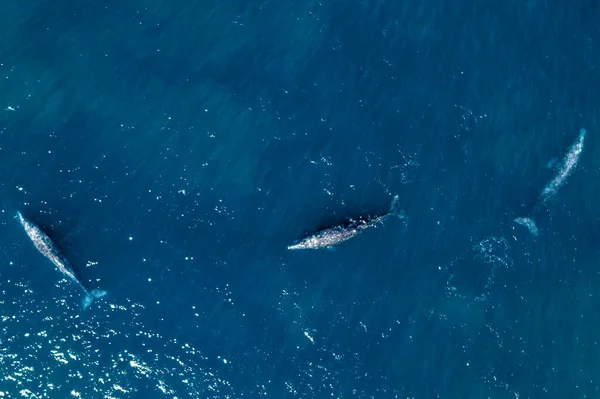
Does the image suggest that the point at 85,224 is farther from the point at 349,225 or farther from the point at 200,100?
the point at 349,225

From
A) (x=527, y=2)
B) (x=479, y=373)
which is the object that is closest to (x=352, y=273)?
(x=479, y=373)

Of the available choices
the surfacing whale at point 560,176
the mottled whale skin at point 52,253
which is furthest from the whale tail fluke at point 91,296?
the surfacing whale at point 560,176

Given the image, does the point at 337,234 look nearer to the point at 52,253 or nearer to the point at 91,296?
the point at 91,296

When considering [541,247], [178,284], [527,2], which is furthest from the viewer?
[527,2]

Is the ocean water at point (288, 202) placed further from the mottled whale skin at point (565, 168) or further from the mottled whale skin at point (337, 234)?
the mottled whale skin at point (337, 234)

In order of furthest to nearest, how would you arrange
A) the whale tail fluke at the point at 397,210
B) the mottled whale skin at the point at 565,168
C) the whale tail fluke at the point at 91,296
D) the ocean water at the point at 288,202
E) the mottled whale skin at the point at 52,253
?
the mottled whale skin at the point at 565,168, the whale tail fluke at the point at 397,210, the ocean water at the point at 288,202, the whale tail fluke at the point at 91,296, the mottled whale skin at the point at 52,253

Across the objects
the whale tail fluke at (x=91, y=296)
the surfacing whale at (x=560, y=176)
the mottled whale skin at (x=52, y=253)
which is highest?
the mottled whale skin at (x=52, y=253)
